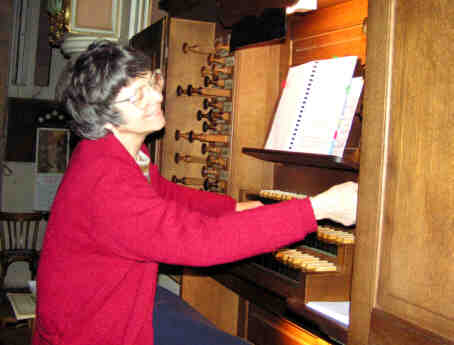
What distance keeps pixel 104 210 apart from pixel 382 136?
2.87ft

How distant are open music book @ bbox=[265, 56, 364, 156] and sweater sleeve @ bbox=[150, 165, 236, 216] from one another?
0.44 metres

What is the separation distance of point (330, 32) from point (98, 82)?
134cm

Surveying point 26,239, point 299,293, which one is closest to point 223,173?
point 299,293

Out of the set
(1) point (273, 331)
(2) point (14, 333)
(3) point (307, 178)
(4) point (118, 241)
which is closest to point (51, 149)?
(2) point (14, 333)

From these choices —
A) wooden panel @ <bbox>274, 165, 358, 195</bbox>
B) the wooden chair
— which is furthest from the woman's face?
the wooden chair

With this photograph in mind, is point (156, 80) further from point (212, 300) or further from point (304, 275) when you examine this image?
point (212, 300)

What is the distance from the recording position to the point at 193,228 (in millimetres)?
1589

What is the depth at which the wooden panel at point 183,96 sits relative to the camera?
136 inches

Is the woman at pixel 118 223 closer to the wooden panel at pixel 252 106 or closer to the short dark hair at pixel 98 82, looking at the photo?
the short dark hair at pixel 98 82

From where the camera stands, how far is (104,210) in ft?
5.39

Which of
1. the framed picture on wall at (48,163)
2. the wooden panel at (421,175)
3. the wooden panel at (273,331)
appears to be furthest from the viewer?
the framed picture on wall at (48,163)

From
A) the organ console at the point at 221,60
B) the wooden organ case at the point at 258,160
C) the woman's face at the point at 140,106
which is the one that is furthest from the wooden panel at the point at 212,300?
the woman's face at the point at 140,106

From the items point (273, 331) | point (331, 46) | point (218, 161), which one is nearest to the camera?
point (331, 46)

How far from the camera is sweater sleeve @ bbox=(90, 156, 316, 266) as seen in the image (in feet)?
5.13
